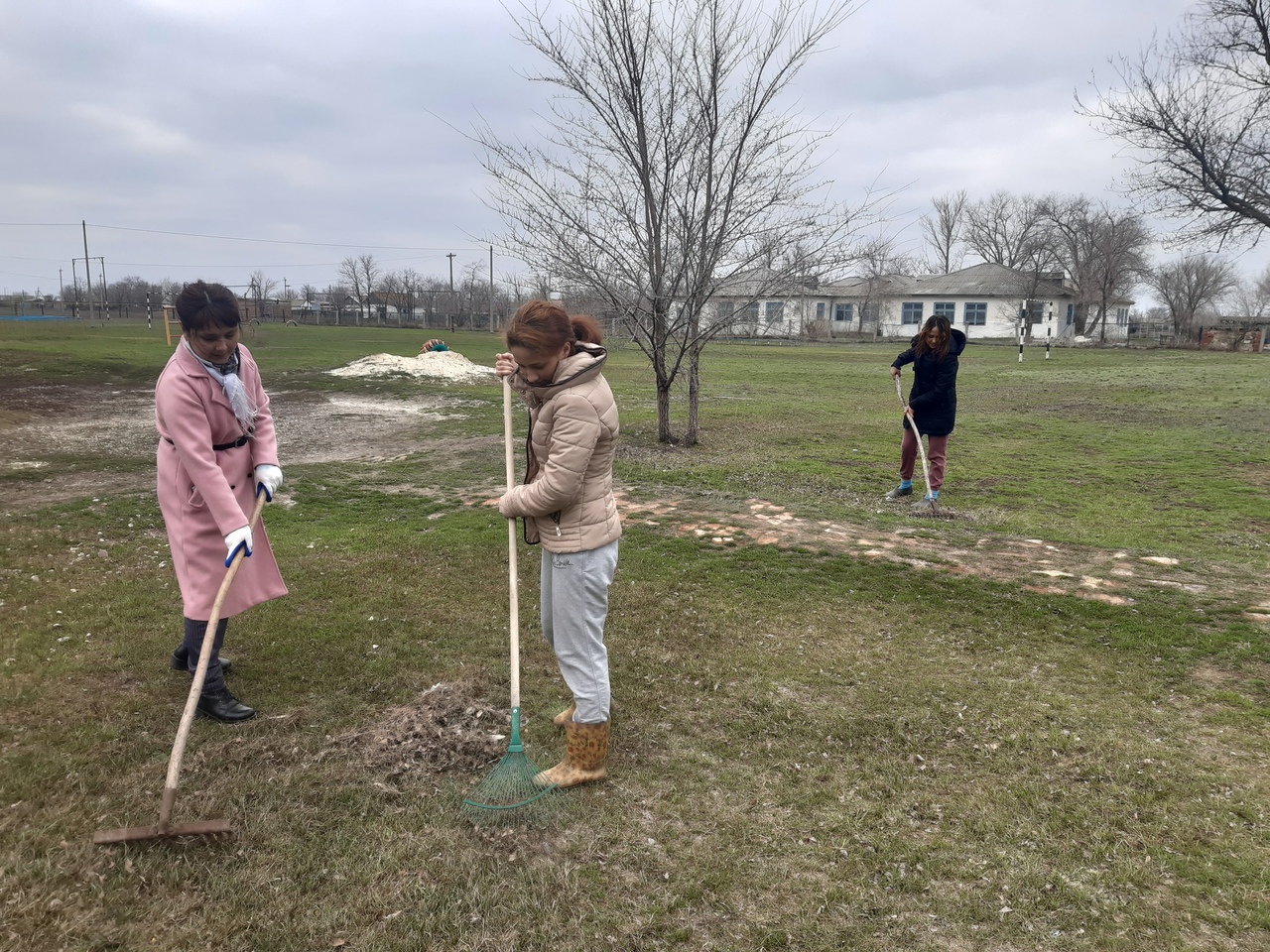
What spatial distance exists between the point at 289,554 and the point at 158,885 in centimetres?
427

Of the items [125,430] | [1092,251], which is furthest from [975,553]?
[1092,251]

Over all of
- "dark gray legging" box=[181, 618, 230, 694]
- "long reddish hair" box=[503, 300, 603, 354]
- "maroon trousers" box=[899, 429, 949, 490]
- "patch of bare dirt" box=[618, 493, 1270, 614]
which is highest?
"long reddish hair" box=[503, 300, 603, 354]

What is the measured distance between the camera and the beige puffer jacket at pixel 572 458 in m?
3.12

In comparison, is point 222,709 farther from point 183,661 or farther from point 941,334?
point 941,334

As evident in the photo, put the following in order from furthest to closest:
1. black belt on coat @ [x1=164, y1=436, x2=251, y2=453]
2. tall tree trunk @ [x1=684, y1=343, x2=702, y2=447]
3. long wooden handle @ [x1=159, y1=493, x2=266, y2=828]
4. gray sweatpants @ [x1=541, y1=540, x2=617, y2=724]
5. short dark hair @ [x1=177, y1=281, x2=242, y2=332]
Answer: tall tree trunk @ [x1=684, y1=343, x2=702, y2=447], black belt on coat @ [x1=164, y1=436, x2=251, y2=453], short dark hair @ [x1=177, y1=281, x2=242, y2=332], gray sweatpants @ [x1=541, y1=540, x2=617, y2=724], long wooden handle @ [x1=159, y1=493, x2=266, y2=828]

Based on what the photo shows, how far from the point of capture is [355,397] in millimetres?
18531

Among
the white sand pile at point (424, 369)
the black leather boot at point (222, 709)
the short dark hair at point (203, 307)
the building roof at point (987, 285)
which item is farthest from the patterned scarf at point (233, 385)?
the building roof at point (987, 285)

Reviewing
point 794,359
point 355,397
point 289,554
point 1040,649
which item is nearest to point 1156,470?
point 1040,649

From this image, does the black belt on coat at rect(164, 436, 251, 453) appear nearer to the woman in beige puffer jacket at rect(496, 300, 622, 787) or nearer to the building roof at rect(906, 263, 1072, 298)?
the woman in beige puffer jacket at rect(496, 300, 622, 787)

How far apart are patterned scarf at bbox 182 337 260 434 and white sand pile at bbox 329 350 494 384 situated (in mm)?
18587

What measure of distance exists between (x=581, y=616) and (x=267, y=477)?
1784 mm

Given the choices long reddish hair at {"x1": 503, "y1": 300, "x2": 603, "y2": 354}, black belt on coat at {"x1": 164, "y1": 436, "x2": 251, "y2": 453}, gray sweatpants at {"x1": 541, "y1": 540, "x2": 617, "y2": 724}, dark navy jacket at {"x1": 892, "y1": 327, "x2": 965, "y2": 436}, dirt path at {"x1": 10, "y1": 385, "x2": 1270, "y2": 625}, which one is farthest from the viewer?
dark navy jacket at {"x1": 892, "y1": 327, "x2": 965, "y2": 436}

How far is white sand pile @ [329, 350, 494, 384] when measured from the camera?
22578 mm

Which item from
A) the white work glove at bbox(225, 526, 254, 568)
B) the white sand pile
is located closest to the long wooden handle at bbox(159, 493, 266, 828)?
the white work glove at bbox(225, 526, 254, 568)
